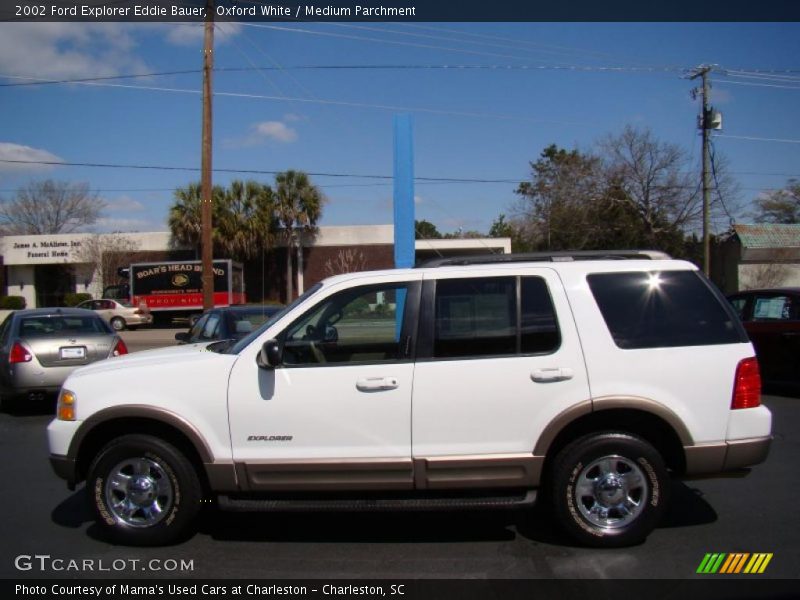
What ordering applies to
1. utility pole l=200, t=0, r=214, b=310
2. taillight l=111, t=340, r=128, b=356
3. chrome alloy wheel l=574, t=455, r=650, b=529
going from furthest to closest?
1. utility pole l=200, t=0, r=214, b=310
2. taillight l=111, t=340, r=128, b=356
3. chrome alloy wheel l=574, t=455, r=650, b=529

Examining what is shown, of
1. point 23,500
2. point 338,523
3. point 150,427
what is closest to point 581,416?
point 338,523

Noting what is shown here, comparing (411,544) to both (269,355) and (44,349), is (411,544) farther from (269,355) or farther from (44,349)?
(44,349)

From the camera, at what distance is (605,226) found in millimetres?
33406

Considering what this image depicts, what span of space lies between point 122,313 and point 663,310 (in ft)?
100.0

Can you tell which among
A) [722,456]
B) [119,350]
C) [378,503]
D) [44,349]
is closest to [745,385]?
[722,456]

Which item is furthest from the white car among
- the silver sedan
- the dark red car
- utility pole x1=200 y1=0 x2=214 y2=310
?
the dark red car

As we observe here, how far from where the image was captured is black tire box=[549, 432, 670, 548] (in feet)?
14.0

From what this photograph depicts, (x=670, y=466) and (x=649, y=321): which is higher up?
(x=649, y=321)

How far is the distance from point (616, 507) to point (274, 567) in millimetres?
2287

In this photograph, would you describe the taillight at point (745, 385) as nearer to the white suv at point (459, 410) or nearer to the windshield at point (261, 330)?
the white suv at point (459, 410)

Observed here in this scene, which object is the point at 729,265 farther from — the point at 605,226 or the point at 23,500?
the point at 23,500

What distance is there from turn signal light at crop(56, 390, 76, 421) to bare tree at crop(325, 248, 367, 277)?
114 feet

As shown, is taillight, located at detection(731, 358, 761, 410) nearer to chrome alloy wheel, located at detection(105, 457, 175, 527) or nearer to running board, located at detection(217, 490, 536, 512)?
running board, located at detection(217, 490, 536, 512)
